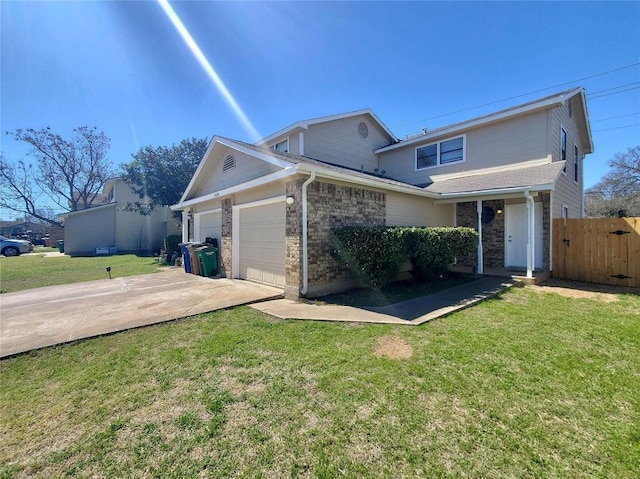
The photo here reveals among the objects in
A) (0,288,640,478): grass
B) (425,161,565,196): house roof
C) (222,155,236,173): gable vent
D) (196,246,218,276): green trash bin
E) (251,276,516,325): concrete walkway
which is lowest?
(0,288,640,478): grass

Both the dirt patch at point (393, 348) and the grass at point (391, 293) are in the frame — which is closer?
the dirt patch at point (393, 348)

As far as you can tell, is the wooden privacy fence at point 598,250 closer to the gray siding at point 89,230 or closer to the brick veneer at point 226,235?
the brick veneer at point 226,235

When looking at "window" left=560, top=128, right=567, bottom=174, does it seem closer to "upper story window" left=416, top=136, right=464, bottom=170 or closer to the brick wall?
"upper story window" left=416, top=136, right=464, bottom=170

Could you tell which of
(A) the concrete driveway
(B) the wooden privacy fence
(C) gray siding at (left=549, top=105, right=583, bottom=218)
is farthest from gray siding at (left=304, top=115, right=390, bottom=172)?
(B) the wooden privacy fence

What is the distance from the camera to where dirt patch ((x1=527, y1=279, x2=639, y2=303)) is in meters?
7.05

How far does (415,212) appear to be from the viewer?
33.2ft

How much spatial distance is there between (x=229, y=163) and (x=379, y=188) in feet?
17.7

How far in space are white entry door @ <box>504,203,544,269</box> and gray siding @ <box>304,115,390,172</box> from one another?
658 centimetres

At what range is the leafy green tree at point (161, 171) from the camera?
1956cm

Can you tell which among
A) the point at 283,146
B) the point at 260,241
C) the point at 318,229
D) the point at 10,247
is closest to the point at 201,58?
the point at 283,146

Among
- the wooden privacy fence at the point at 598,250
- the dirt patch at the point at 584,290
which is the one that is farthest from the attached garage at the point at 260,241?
the wooden privacy fence at the point at 598,250

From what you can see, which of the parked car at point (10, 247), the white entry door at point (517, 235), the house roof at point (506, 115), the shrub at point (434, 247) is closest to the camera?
the shrub at point (434, 247)

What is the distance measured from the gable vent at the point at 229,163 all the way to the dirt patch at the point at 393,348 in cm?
795

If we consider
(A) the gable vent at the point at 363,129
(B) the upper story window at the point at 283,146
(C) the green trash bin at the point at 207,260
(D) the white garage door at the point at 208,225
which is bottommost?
(C) the green trash bin at the point at 207,260
